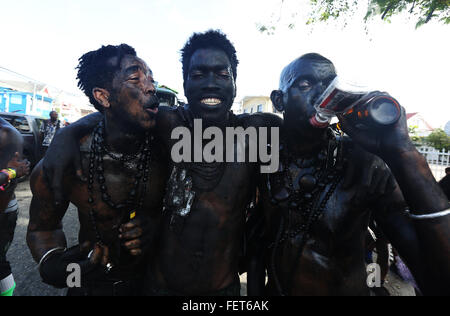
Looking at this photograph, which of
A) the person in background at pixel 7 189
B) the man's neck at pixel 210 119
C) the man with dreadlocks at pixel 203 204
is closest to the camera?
the man with dreadlocks at pixel 203 204

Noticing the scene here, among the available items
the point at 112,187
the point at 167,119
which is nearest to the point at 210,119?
the point at 167,119

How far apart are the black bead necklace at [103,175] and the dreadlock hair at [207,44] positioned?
0.82 m

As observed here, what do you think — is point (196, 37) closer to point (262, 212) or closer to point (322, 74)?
point (322, 74)

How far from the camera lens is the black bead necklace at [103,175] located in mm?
1882

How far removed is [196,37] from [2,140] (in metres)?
2.78

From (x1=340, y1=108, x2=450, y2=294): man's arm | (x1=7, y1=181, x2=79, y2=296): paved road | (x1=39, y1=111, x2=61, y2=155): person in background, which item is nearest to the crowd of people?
(x1=340, y1=108, x2=450, y2=294): man's arm

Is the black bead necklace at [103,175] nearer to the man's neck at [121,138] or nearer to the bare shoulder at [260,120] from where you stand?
the man's neck at [121,138]

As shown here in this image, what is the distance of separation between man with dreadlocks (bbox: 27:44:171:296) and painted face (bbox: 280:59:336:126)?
1.15 m

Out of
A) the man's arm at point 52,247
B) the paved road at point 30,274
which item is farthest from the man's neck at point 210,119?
the paved road at point 30,274

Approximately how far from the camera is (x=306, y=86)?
63.2 inches

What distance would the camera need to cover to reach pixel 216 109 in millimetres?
1844

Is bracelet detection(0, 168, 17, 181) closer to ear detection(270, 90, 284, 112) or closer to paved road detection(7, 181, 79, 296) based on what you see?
paved road detection(7, 181, 79, 296)

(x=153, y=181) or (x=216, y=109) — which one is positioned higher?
(x=216, y=109)

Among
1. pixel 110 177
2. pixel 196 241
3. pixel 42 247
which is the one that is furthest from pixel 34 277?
pixel 196 241
